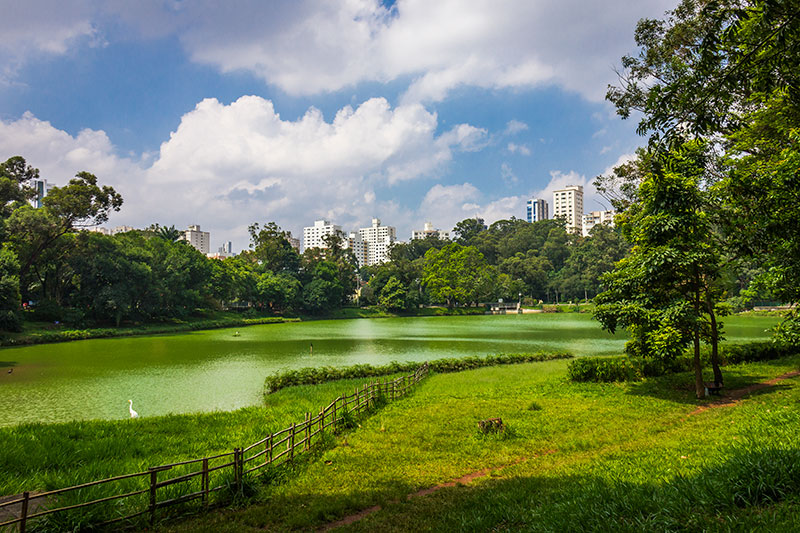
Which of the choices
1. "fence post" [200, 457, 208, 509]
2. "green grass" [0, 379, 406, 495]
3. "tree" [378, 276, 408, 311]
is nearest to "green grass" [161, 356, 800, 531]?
"fence post" [200, 457, 208, 509]

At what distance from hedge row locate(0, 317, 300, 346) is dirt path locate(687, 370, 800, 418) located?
4331 centimetres

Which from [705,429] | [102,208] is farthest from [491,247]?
[705,429]

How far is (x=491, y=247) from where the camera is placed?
112 m

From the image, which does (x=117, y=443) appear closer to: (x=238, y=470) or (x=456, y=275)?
(x=238, y=470)

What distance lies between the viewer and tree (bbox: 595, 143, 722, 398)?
13.3 meters

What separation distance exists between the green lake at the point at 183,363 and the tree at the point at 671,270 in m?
13.7

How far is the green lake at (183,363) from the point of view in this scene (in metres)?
16.1

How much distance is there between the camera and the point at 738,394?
13898mm

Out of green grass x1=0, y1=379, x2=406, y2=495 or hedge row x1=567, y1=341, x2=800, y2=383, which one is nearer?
green grass x1=0, y1=379, x2=406, y2=495

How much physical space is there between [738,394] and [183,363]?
26195 millimetres

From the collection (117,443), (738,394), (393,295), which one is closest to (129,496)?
(117,443)

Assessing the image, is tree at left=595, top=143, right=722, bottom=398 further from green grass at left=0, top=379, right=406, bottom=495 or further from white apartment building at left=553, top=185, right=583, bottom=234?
white apartment building at left=553, top=185, right=583, bottom=234

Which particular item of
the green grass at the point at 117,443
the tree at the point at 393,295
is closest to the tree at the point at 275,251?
the tree at the point at 393,295

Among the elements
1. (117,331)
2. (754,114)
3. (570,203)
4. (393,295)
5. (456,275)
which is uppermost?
(570,203)
